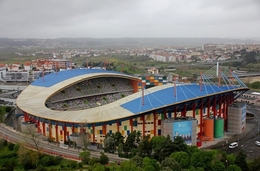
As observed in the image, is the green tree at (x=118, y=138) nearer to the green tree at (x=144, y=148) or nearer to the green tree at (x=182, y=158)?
the green tree at (x=144, y=148)

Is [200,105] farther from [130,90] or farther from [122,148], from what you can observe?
[130,90]

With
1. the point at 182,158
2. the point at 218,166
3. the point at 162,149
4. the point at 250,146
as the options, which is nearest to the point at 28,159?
the point at 162,149

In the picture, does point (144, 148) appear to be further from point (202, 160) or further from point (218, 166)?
point (218, 166)

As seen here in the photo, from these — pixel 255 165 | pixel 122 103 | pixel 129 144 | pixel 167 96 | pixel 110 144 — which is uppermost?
pixel 167 96

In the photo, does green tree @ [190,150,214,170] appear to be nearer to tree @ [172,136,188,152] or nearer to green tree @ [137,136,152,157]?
tree @ [172,136,188,152]

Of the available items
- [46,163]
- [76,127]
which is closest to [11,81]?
[76,127]

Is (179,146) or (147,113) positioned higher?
(147,113)

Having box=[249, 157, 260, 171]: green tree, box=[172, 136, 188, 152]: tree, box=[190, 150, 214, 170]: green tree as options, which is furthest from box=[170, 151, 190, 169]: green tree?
box=[249, 157, 260, 171]: green tree

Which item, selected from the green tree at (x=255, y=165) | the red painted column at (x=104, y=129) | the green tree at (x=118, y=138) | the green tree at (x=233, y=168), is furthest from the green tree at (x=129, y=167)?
the red painted column at (x=104, y=129)
